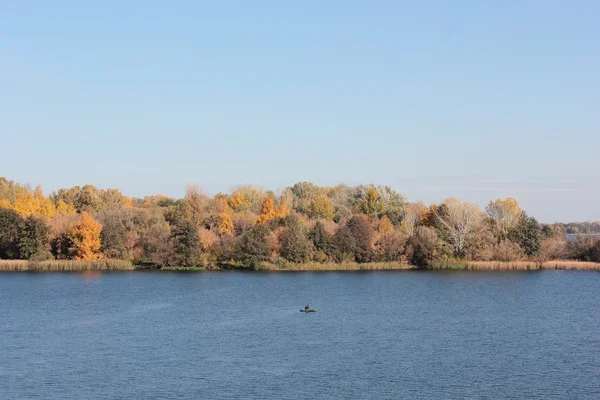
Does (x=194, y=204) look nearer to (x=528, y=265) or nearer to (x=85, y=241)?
(x=85, y=241)

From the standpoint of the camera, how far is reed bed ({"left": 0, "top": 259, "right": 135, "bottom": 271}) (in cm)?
7450

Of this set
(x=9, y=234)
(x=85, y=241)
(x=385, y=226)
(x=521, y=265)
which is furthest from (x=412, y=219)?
(x=9, y=234)

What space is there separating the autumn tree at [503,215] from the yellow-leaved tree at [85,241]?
4430cm

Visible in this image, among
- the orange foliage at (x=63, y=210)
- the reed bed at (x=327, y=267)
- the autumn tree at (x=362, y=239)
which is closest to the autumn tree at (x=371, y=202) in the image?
the autumn tree at (x=362, y=239)

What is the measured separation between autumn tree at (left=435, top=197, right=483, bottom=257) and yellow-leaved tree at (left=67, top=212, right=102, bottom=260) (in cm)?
3772

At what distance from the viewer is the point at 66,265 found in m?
75.1

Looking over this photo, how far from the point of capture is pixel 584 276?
68562mm

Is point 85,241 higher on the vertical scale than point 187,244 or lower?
higher

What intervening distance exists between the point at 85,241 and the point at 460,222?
4072cm

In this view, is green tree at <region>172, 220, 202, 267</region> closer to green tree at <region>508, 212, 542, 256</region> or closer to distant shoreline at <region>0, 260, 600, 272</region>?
distant shoreline at <region>0, 260, 600, 272</region>

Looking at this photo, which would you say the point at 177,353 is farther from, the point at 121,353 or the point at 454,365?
the point at 454,365

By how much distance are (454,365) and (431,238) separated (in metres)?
45.7

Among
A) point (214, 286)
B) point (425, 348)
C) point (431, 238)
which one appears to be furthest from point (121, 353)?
point (431, 238)

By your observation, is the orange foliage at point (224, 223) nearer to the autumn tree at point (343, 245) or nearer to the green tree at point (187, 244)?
the green tree at point (187, 244)
